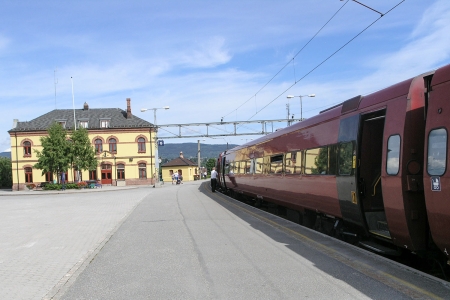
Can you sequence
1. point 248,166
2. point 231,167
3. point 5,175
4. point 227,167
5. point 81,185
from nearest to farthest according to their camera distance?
point 248,166, point 231,167, point 227,167, point 81,185, point 5,175

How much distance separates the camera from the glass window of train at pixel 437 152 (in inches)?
208

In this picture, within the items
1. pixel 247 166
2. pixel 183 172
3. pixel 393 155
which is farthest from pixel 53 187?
pixel 393 155

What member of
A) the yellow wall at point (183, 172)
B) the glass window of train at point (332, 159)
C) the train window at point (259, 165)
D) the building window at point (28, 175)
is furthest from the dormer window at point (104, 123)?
the glass window of train at point (332, 159)

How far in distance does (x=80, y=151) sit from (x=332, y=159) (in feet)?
143

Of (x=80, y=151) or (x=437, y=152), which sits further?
(x=80, y=151)

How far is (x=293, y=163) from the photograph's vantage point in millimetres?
12633

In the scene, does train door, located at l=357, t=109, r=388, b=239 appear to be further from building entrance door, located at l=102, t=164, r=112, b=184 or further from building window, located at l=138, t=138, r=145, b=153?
building entrance door, located at l=102, t=164, r=112, b=184

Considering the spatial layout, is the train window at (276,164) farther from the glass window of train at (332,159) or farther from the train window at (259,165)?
the glass window of train at (332,159)

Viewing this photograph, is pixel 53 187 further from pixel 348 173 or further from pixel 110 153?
pixel 348 173

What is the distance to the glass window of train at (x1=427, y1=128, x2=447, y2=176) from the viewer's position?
5289 mm

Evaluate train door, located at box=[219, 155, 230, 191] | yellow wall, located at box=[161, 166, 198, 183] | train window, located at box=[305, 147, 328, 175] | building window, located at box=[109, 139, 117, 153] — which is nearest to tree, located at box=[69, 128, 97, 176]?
building window, located at box=[109, 139, 117, 153]

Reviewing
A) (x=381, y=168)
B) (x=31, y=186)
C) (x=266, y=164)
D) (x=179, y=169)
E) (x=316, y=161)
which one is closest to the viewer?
(x=381, y=168)

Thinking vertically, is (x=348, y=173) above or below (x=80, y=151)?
below

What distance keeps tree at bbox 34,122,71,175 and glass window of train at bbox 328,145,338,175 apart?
141 ft
